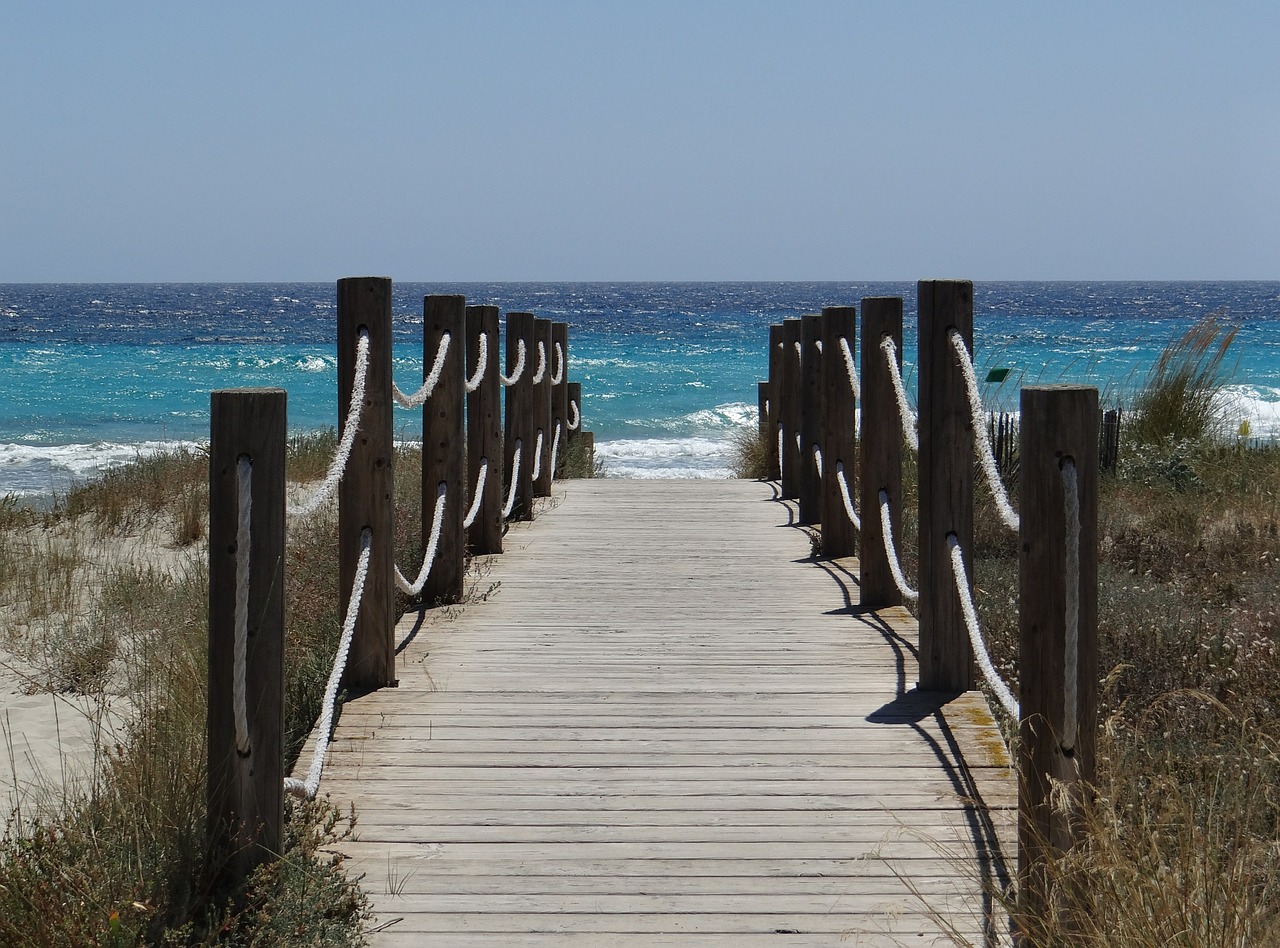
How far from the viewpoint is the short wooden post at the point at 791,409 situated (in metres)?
11.2

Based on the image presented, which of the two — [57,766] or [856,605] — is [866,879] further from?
[57,766]

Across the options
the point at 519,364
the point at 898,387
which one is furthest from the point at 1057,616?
the point at 519,364

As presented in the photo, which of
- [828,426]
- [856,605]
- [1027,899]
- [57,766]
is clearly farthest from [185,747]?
[828,426]

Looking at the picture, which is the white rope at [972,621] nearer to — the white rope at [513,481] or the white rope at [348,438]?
the white rope at [348,438]

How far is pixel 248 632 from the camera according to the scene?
3.34 metres

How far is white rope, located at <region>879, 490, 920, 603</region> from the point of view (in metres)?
6.10

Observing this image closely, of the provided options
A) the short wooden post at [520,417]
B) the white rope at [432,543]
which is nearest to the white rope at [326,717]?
the white rope at [432,543]

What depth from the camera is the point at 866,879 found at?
12.1ft

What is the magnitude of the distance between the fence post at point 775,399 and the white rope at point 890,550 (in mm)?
5990

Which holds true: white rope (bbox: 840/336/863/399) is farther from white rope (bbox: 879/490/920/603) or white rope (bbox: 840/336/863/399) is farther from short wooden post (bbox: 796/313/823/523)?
short wooden post (bbox: 796/313/823/523)

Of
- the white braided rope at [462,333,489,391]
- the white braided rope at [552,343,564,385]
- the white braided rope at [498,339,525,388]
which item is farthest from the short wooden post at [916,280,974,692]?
the white braided rope at [552,343,564,385]

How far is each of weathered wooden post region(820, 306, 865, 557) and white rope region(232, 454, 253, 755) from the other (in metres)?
5.02

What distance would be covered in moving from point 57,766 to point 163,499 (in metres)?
6.98

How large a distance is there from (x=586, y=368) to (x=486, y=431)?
35.4 m
